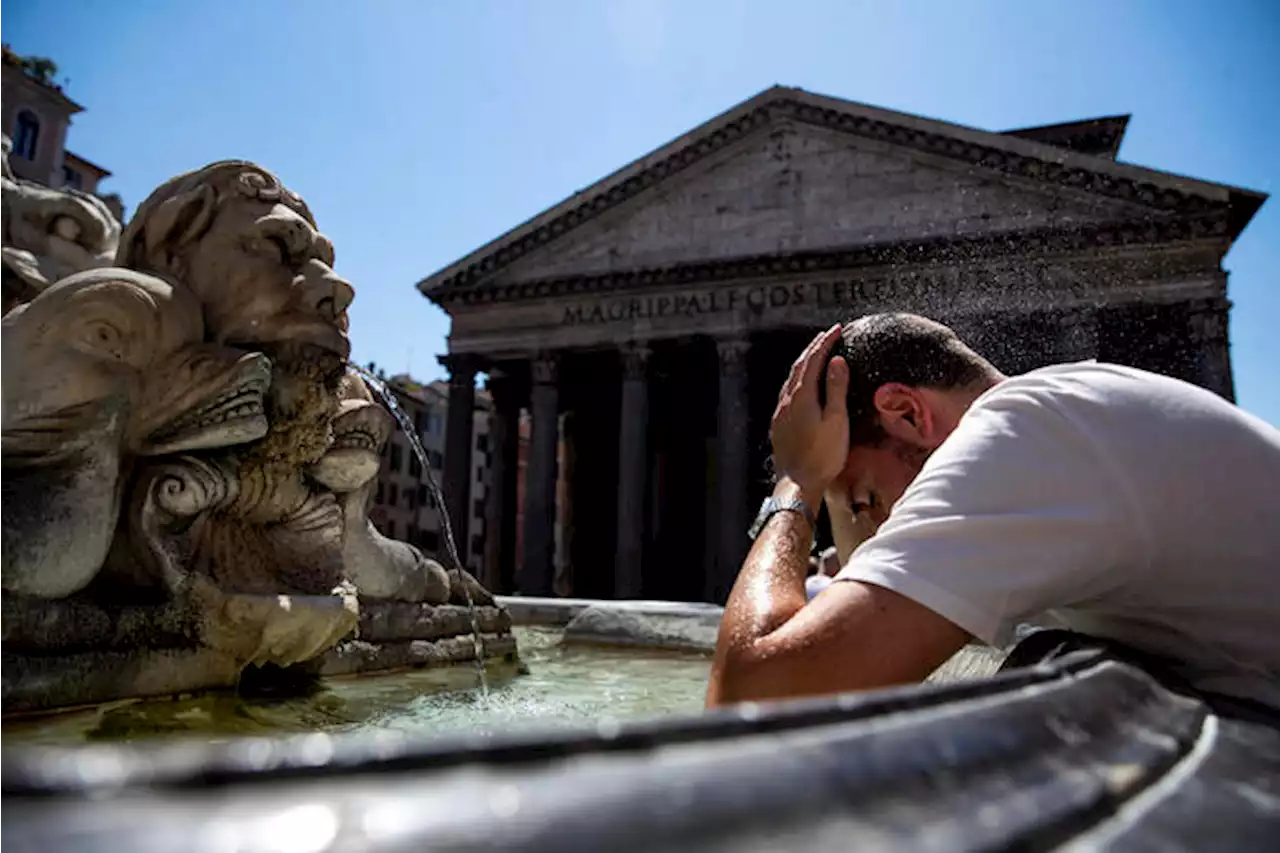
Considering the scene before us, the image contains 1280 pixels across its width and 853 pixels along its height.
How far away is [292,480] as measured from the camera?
Answer: 3.00 m

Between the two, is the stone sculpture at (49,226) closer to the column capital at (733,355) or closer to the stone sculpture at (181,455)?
the stone sculpture at (181,455)

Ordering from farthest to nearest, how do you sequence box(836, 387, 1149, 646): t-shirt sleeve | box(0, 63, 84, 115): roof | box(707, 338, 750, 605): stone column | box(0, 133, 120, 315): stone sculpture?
1. box(0, 63, 84, 115): roof
2. box(707, 338, 750, 605): stone column
3. box(0, 133, 120, 315): stone sculpture
4. box(836, 387, 1149, 646): t-shirt sleeve

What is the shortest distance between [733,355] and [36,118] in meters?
29.2

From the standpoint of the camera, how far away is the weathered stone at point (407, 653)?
11.1 feet

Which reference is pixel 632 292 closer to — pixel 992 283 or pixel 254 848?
pixel 992 283

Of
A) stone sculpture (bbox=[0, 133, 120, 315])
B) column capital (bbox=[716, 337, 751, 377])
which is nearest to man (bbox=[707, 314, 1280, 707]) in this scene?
stone sculpture (bbox=[0, 133, 120, 315])

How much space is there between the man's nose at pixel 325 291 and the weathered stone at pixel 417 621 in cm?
139

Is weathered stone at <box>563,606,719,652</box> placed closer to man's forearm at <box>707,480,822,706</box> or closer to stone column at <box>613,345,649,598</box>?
man's forearm at <box>707,480,822,706</box>

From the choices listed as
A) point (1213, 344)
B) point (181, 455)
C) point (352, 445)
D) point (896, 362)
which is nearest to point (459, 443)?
point (1213, 344)

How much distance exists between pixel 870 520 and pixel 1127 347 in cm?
2020

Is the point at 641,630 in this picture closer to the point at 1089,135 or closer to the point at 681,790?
the point at 681,790

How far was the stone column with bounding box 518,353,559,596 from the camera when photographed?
71.2 feet

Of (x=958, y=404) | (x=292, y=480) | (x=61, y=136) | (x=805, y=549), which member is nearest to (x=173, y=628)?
(x=292, y=480)

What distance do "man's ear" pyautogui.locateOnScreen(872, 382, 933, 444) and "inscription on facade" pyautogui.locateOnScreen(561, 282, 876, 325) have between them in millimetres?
18553
